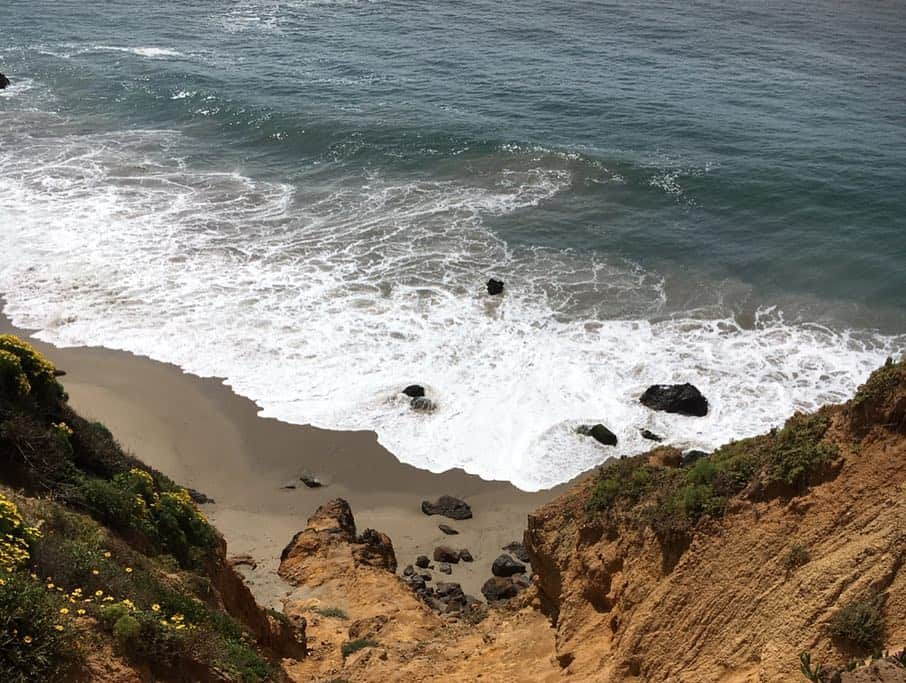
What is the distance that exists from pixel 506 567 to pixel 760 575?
34.6 feet

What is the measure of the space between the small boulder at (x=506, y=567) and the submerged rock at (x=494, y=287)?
15130 millimetres

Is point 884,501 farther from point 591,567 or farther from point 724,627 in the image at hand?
point 591,567

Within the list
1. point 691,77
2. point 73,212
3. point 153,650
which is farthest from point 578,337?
point 691,77

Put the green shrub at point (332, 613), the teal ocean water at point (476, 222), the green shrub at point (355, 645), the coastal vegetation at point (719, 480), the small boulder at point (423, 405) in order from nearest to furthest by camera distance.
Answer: the coastal vegetation at point (719, 480) → the green shrub at point (355, 645) → the green shrub at point (332, 613) → the small boulder at point (423, 405) → the teal ocean water at point (476, 222)

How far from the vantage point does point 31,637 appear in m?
9.21

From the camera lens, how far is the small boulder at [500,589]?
20.9 metres

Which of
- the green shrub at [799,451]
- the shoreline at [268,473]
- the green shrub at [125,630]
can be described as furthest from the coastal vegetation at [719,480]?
the green shrub at [125,630]

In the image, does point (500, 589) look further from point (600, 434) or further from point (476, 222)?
point (476, 222)

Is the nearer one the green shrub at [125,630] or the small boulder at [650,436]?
the green shrub at [125,630]

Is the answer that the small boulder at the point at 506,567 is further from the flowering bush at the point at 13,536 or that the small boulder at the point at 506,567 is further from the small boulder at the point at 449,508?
the flowering bush at the point at 13,536

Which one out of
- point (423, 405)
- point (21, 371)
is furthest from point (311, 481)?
point (21, 371)

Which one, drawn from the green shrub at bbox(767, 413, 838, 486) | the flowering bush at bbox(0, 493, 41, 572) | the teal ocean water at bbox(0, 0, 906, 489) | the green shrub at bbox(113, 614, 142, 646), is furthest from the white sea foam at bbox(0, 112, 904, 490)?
the green shrub at bbox(113, 614, 142, 646)

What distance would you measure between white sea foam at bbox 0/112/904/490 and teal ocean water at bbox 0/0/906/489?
13cm

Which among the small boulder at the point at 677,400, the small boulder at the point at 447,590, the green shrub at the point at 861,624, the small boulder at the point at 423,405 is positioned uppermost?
the green shrub at the point at 861,624
